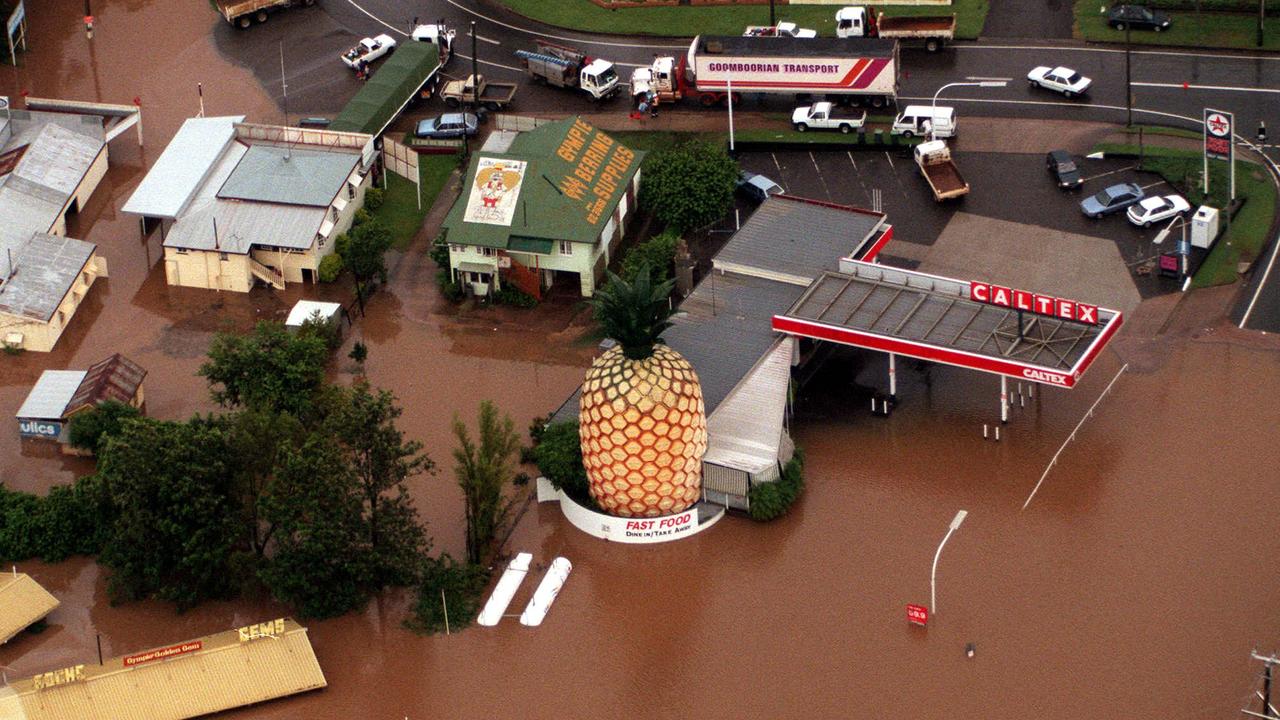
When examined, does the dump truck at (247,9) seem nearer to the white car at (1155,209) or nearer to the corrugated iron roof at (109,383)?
the corrugated iron roof at (109,383)

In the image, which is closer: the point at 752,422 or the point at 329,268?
the point at 752,422

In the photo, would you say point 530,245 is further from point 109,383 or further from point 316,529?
point 316,529

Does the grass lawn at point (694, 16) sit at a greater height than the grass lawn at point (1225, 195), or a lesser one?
greater

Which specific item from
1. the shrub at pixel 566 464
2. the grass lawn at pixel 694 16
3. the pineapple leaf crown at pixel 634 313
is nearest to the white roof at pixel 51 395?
the shrub at pixel 566 464

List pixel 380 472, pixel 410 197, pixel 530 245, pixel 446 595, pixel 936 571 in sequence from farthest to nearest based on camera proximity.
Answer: pixel 410 197
pixel 530 245
pixel 936 571
pixel 446 595
pixel 380 472

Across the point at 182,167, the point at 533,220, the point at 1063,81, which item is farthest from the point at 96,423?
the point at 1063,81
